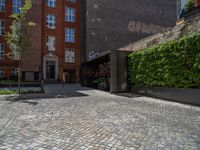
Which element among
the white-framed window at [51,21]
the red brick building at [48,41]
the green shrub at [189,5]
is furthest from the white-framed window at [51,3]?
the green shrub at [189,5]

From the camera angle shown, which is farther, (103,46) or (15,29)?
(103,46)

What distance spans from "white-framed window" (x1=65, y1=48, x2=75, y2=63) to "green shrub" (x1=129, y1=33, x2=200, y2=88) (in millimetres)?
20955

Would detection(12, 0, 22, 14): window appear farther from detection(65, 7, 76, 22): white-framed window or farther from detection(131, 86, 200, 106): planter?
detection(131, 86, 200, 106): planter

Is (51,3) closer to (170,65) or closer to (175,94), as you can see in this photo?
(170,65)

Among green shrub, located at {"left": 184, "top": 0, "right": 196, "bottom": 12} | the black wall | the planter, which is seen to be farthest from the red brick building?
green shrub, located at {"left": 184, "top": 0, "right": 196, "bottom": 12}

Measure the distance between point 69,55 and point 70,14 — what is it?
7293 mm

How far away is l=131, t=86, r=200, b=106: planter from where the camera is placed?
29.2ft

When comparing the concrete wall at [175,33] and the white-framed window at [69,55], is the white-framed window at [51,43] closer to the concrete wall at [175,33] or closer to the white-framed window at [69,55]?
the white-framed window at [69,55]

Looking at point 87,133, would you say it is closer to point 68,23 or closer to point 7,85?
point 7,85

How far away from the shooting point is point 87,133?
484cm

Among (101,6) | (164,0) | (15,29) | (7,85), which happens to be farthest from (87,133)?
(164,0)

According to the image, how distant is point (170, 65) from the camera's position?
33.8 ft

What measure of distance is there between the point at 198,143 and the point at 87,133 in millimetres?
2534

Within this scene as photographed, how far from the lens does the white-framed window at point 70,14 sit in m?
33.6
